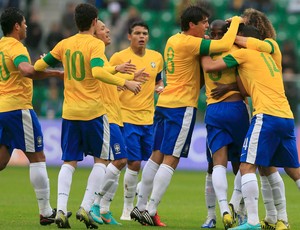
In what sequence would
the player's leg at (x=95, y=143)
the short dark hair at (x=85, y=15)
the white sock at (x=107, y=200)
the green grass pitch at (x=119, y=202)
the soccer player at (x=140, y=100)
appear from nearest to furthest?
the short dark hair at (x=85, y=15)
the player's leg at (x=95, y=143)
the green grass pitch at (x=119, y=202)
the white sock at (x=107, y=200)
the soccer player at (x=140, y=100)

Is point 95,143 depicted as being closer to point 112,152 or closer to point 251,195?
point 112,152

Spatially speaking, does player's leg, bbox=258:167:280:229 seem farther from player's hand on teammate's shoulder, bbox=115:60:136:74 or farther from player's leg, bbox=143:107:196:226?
player's hand on teammate's shoulder, bbox=115:60:136:74

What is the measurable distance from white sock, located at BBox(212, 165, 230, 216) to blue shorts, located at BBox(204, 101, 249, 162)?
25cm

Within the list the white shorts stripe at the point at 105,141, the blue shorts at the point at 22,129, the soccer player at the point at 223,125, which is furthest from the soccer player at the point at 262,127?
the blue shorts at the point at 22,129

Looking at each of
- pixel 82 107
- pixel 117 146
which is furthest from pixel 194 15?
pixel 117 146

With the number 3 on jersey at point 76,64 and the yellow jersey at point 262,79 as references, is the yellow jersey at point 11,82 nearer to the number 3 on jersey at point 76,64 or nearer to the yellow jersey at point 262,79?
the number 3 on jersey at point 76,64

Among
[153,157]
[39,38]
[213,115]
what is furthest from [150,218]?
[39,38]

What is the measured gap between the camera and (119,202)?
14977 mm

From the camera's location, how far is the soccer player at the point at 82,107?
10.2 metres

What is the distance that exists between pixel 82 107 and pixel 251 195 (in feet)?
7.18

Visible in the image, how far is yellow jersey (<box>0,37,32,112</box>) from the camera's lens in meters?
10.8

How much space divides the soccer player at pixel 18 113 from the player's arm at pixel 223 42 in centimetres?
178

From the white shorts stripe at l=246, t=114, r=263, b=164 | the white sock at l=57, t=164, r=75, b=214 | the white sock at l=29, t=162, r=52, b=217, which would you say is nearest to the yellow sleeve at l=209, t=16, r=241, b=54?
the white shorts stripe at l=246, t=114, r=263, b=164

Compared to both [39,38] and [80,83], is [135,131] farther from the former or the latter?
[39,38]
